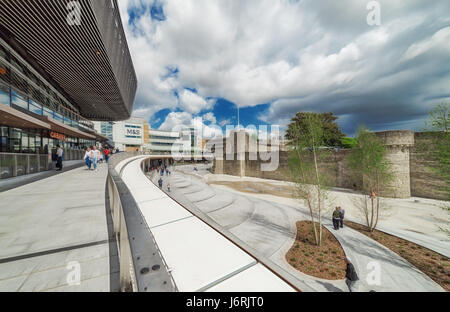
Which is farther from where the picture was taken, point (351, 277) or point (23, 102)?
point (23, 102)

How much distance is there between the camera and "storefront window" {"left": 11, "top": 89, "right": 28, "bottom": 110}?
943 cm

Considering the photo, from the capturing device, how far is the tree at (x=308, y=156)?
331 inches

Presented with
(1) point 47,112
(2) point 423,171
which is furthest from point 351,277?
(1) point 47,112

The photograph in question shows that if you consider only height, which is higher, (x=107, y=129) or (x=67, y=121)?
(x=107, y=129)

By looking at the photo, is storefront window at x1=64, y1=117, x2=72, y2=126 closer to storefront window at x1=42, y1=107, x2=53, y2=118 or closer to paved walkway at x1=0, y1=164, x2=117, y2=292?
A: storefront window at x1=42, y1=107, x2=53, y2=118

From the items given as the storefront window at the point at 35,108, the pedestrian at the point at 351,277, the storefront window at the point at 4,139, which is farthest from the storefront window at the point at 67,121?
the pedestrian at the point at 351,277

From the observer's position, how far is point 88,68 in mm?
16688

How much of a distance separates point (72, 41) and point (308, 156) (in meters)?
22.2

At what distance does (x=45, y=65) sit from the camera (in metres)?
15.5

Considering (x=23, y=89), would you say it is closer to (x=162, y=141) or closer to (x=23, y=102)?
(x=23, y=102)

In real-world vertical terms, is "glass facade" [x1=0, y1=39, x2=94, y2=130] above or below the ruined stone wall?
above

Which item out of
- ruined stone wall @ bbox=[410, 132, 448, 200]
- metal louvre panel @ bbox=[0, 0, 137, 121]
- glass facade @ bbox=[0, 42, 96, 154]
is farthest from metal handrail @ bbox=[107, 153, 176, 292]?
ruined stone wall @ bbox=[410, 132, 448, 200]

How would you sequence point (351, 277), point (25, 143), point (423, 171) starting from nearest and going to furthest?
point (351, 277) < point (25, 143) < point (423, 171)
